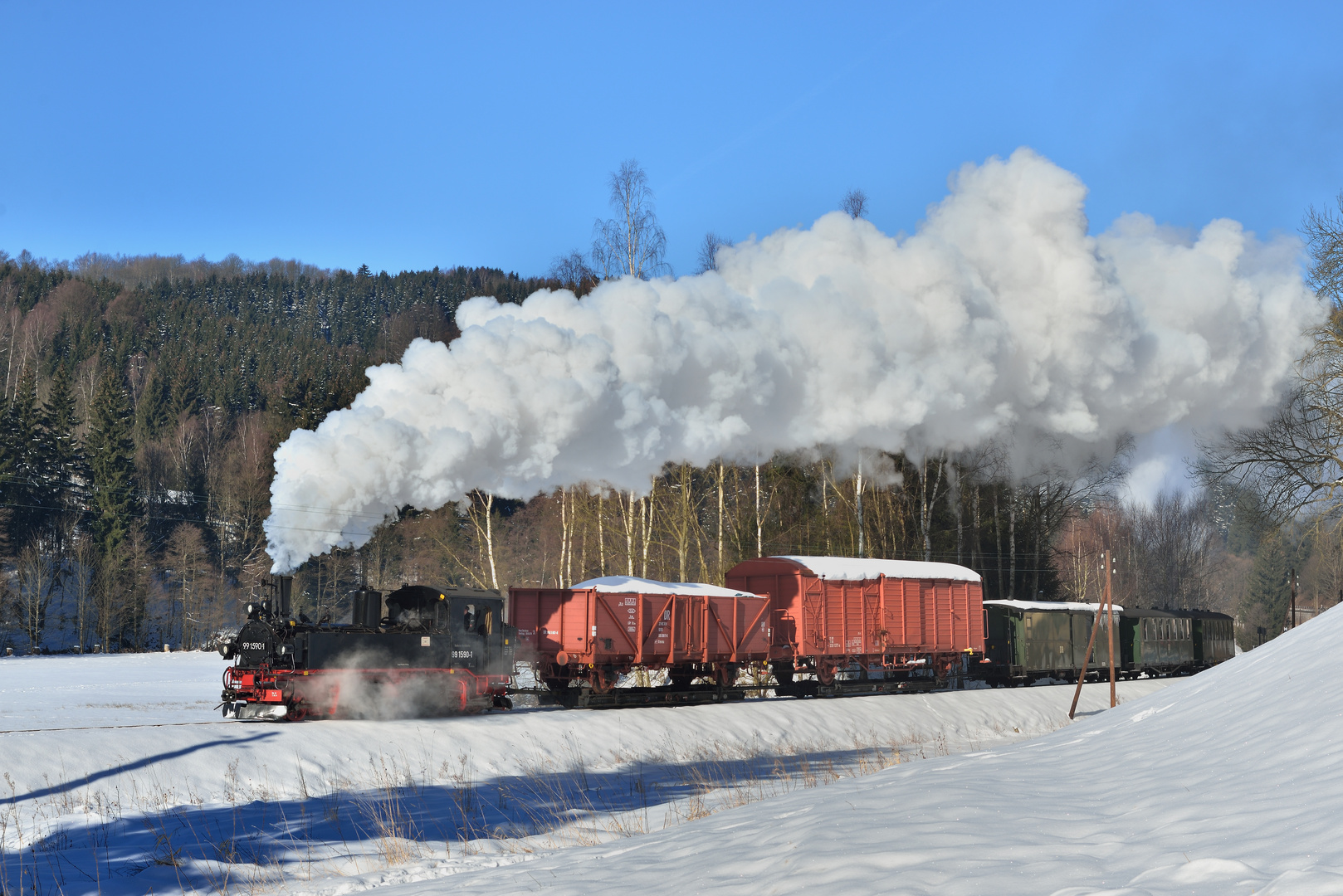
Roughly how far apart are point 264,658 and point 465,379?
5770 mm

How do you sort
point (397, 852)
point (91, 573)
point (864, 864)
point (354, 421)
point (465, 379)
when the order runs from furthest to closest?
1. point (91, 573)
2. point (465, 379)
3. point (354, 421)
4. point (397, 852)
5. point (864, 864)

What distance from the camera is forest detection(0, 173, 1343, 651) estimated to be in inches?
1310

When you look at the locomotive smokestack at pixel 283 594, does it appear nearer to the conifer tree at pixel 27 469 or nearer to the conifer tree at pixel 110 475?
the conifer tree at pixel 110 475

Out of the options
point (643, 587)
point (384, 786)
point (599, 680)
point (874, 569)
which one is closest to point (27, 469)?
point (599, 680)

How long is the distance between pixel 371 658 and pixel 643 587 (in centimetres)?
637

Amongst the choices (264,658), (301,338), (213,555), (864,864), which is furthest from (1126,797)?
(301,338)

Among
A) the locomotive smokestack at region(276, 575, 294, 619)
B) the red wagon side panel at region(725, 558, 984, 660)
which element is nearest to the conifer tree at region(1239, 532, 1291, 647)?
the red wagon side panel at region(725, 558, 984, 660)

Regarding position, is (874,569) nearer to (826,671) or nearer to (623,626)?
(826,671)

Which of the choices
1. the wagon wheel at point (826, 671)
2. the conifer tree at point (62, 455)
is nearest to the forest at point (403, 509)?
the conifer tree at point (62, 455)

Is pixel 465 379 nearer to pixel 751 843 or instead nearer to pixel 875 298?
pixel 875 298

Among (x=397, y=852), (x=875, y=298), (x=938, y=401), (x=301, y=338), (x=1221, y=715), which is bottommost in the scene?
(x=397, y=852)

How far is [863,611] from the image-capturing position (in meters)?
25.7

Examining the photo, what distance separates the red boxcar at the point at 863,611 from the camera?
80.5 ft

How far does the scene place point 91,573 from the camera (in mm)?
53469
